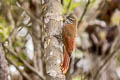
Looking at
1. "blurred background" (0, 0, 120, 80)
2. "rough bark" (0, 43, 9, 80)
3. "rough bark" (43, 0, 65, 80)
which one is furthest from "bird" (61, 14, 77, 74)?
"blurred background" (0, 0, 120, 80)

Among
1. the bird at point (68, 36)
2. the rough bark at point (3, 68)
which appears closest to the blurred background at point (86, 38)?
the rough bark at point (3, 68)

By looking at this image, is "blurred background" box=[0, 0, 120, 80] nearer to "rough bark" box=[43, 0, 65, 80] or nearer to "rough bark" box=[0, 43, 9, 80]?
"rough bark" box=[0, 43, 9, 80]

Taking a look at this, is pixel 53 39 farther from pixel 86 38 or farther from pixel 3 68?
pixel 86 38

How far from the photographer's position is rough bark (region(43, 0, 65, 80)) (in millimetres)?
1225

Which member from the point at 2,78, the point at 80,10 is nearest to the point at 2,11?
the point at 80,10

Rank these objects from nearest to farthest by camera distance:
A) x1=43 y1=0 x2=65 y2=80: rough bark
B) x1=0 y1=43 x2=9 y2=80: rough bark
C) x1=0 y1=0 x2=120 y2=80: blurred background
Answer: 1. x1=43 y1=0 x2=65 y2=80: rough bark
2. x1=0 y1=43 x2=9 y2=80: rough bark
3. x1=0 y1=0 x2=120 y2=80: blurred background

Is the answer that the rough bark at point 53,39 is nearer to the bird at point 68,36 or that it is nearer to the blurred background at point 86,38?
the bird at point 68,36

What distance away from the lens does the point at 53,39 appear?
50.2 inches

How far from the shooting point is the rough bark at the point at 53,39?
1225mm

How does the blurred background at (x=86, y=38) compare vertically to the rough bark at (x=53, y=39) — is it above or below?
below

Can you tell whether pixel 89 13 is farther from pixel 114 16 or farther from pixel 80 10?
pixel 114 16

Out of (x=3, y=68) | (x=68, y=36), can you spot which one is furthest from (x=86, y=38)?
(x=68, y=36)

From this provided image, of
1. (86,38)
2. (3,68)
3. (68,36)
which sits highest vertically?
(68,36)

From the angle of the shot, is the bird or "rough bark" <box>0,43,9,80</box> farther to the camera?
"rough bark" <box>0,43,9,80</box>
